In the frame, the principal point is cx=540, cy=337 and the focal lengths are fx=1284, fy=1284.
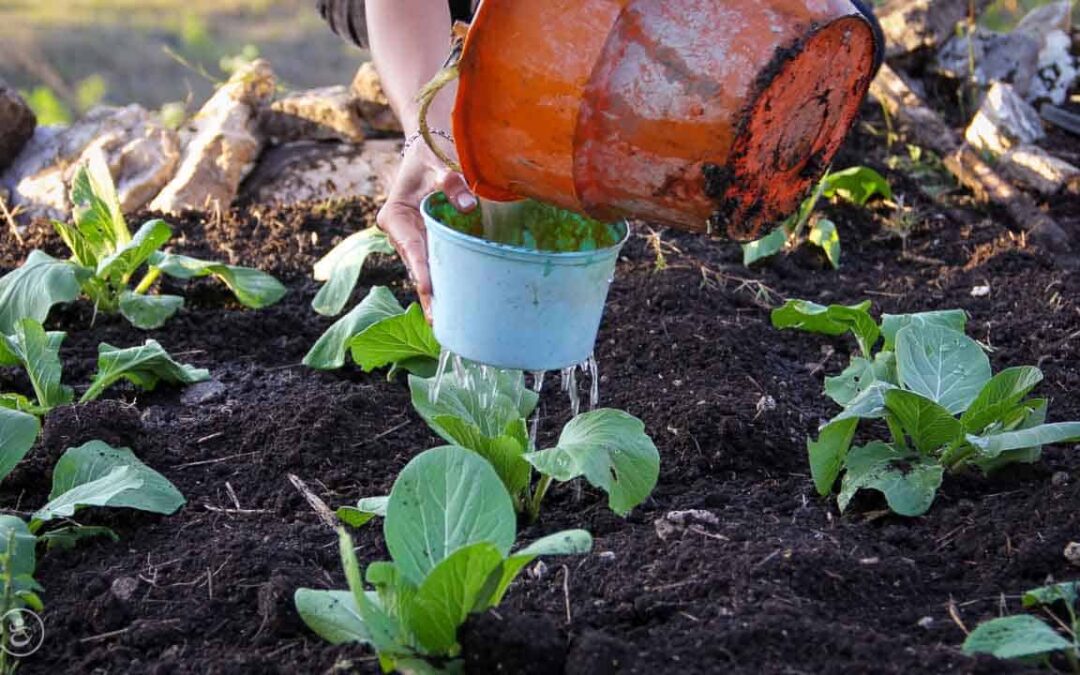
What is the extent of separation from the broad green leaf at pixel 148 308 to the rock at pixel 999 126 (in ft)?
8.27

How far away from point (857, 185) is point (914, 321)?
1419 millimetres

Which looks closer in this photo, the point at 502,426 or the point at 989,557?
the point at 989,557

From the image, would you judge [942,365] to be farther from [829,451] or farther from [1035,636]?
[1035,636]

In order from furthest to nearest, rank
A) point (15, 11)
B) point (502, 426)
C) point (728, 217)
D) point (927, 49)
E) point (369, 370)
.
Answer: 1. point (15, 11)
2. point (927, 49)
3. point (369, 370)
4. point (502, 426)
5. point (728, 217)

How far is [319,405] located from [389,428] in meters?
0.14

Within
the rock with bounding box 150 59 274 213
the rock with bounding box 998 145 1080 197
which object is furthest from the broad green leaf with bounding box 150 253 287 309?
the rock with bounding box 998 145 1080 197

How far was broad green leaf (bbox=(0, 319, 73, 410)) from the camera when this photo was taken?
2422 mm

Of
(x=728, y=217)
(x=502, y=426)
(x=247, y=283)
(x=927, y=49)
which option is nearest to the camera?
(x=728, y=217)

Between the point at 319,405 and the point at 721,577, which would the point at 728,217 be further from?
the point at 319,405

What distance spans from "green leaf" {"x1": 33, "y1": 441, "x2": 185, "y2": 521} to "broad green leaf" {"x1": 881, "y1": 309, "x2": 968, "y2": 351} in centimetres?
132

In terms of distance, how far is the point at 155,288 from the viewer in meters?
3.19

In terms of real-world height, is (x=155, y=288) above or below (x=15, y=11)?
above

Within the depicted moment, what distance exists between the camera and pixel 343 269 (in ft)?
9.50

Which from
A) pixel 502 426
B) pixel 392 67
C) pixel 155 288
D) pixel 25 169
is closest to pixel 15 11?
pixel 25 169
